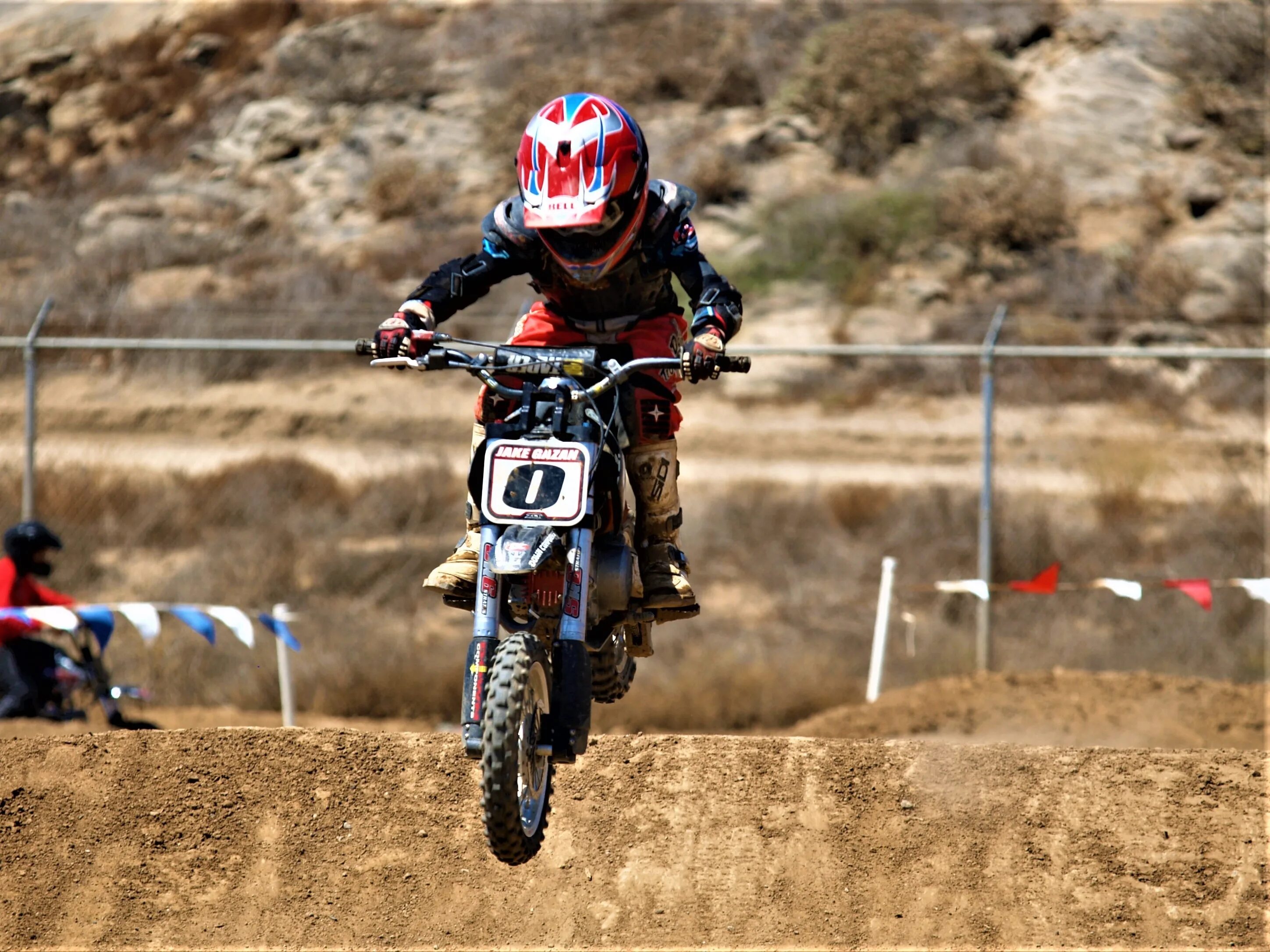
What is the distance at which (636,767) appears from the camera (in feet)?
20.3

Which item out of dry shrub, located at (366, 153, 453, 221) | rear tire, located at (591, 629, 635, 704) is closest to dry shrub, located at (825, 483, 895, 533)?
rear tire, located at (591, 629, 635, 704)

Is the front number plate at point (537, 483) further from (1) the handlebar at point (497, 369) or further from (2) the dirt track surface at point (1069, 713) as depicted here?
(2) the dirt track surface at point (1069, 713)

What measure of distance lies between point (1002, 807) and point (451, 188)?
25.2 m

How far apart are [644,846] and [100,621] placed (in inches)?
175

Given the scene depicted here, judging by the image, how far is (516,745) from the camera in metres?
4.23

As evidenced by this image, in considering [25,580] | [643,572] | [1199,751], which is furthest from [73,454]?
[1199,751]

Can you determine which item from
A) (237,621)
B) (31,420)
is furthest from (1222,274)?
(237,621)

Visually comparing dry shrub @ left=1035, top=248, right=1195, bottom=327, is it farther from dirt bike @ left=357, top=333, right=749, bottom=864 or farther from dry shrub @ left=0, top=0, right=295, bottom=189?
dry shrub @ left=0, top=0, right=295, bottom=189

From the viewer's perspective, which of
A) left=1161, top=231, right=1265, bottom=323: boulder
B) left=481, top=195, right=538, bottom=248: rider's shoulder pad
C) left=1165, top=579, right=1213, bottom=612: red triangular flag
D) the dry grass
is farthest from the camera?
left=1161, top=231, right=1265, bottom=323: boulder

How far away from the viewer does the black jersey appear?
5309 millimetres

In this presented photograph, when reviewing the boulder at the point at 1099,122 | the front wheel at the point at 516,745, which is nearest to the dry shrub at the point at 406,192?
the boulder at the point at 1099,122

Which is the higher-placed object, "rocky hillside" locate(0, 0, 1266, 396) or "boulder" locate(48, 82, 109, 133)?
"rocky hillside" locate(0, 0, 1266, 396)

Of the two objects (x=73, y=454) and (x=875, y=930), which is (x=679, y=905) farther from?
(x=73, y=454)

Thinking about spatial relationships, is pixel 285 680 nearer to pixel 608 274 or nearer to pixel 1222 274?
pixel 608 274
